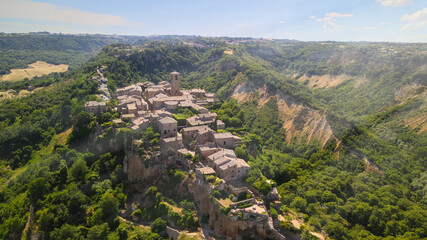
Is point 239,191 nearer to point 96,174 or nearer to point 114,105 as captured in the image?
point 96,174

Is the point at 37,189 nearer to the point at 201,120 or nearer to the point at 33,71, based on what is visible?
the point at 201,120

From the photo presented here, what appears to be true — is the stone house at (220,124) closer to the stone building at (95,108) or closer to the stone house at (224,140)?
the stone house at (224,140)

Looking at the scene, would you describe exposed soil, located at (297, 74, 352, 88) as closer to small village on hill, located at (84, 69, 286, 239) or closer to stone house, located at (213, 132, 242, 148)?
small village on hill, located at (84, 69, 286, 239)

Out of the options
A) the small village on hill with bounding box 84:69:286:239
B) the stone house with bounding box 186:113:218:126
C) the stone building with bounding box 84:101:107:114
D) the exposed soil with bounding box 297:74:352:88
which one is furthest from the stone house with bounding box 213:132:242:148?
the exposed soil with bounding box 297:74:352:88

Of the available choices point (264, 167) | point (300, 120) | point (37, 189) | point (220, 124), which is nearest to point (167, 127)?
point (220, 124)

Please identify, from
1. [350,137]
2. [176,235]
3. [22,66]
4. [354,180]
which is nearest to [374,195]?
[354,180]

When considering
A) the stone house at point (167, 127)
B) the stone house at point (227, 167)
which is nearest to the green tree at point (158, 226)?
the stone house at point (227, 167)
